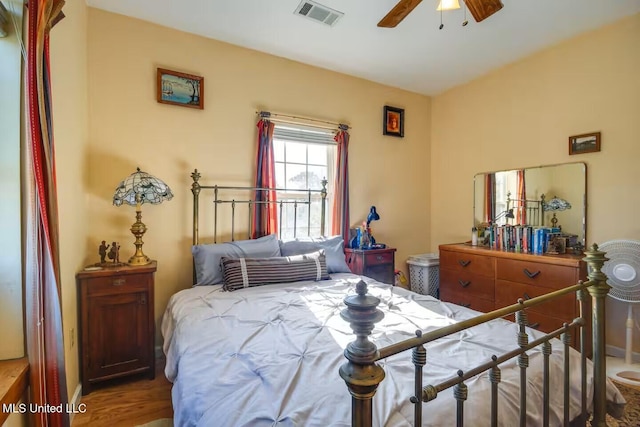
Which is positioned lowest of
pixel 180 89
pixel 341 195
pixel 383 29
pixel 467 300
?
pixel 467 300

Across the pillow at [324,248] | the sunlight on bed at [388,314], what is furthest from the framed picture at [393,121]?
the sunlight on bed at [388,314]

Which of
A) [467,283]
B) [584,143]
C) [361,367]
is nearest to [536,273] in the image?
[467,283]

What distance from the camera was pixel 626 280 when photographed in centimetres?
218

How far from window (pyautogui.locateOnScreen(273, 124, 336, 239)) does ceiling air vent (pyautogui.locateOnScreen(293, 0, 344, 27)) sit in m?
0.97

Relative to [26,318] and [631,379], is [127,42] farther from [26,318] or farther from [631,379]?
[631,379]

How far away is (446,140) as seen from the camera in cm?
398

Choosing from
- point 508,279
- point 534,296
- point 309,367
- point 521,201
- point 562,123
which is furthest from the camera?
point 521,201

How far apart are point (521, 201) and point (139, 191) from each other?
11.3 feet

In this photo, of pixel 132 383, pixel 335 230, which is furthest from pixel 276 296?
pixel 335 230

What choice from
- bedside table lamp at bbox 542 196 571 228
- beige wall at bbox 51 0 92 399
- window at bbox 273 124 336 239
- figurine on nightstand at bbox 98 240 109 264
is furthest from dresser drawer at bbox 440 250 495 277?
beige wall at bbox 51 0 92 399

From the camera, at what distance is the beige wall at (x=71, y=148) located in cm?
167

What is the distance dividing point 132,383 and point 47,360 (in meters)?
1.18

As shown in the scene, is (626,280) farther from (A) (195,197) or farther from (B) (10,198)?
(B) (10,198)

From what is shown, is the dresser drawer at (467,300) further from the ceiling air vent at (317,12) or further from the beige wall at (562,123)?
the ceiling air vent at (317,12)
